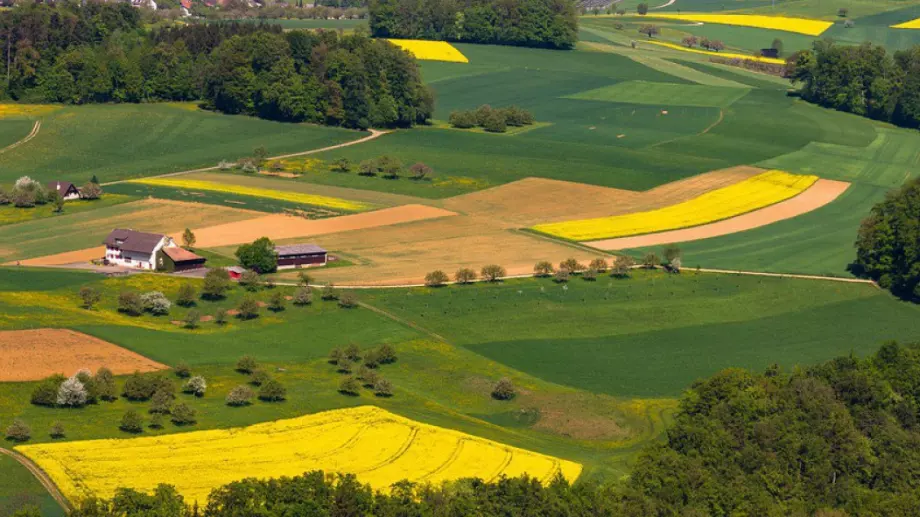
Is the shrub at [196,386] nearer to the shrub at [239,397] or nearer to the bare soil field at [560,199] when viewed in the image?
the shrub at [239,397]

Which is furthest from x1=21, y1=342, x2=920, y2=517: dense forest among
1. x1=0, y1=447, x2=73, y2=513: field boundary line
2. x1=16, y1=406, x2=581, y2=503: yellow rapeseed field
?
x1=16, y1=406, x2=581, y2=503: yellow rapeseed field

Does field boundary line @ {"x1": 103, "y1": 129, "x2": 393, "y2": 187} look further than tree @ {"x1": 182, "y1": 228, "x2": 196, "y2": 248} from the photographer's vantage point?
Yes

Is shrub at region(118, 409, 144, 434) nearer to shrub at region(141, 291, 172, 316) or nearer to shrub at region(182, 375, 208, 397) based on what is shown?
shrub at region(182, 375, 208, 397)

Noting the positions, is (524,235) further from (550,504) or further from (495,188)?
(550,504)

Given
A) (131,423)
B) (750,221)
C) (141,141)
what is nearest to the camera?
(131,423)

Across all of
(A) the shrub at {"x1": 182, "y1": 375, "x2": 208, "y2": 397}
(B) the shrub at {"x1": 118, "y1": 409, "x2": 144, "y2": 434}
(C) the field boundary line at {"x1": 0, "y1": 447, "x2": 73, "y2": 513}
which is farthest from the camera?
(A) the shrub at {"x1": 182, "y1": 375, "x2": 208, "y2": 397}

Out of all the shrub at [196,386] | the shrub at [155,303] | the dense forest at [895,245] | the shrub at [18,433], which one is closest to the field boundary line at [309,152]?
the shrub at [155,303]

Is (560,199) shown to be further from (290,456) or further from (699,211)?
(290,456)

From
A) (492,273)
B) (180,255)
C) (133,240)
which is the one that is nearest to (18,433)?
(180,255)
